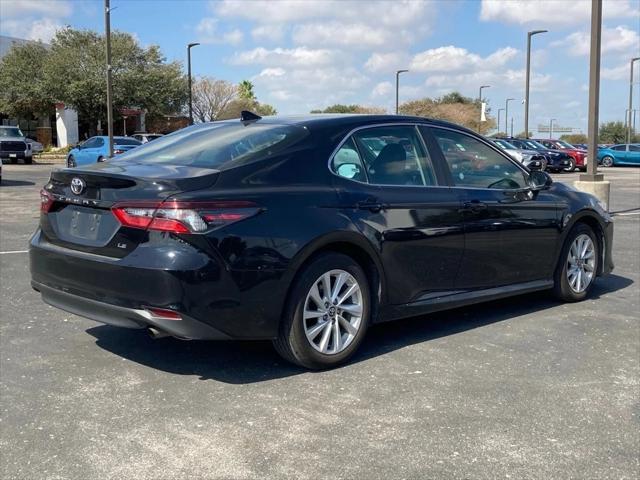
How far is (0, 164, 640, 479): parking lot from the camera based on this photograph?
10.8ft

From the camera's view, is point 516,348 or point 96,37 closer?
point 516,348

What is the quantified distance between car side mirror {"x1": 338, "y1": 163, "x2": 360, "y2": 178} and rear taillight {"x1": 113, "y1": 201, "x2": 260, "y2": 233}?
0.89m

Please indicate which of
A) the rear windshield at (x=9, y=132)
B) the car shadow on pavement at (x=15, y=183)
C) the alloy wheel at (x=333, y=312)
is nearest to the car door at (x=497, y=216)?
Result: the alloy wheel at (x=333, y=312)

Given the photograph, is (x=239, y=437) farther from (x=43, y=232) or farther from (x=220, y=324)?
(x=43, y=232)

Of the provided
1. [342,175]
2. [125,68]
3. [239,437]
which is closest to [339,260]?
[342,175]

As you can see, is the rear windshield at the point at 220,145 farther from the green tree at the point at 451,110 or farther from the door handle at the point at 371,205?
the green tree at the point at 451,110

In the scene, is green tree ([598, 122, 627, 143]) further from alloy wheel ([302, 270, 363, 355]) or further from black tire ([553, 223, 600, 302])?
alloy wheel ([302, 270, 363, 355])

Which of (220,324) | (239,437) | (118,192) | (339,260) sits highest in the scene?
(118,192)

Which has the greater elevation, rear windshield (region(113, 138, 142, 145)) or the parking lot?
rear windshield (region(113, 138, 142, 145))

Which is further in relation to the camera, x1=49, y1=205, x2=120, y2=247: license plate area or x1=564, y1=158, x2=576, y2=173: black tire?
x1=564, y1=158, x2=576, y2=173: black tire

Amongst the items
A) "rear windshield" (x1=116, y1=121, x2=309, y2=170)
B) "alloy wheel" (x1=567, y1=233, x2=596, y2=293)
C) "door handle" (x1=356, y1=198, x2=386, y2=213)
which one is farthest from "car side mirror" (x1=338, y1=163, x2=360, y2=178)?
"alloy wheel" (x1=567, y1=233, x2=596, y2=293)

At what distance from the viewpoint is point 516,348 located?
5117 mm

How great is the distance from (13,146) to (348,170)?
3334 cm

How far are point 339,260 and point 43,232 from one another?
1.97 metres
